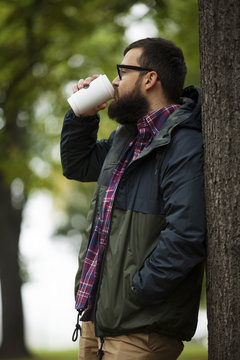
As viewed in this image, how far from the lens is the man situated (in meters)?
2.59

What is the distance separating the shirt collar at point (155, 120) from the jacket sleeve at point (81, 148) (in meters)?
0.45

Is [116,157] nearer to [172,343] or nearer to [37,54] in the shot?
[172,343]

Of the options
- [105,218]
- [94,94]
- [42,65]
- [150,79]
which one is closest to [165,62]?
[150,79]

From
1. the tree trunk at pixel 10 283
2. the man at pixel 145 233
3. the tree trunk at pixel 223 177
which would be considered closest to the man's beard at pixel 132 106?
the man at pixel 145 233

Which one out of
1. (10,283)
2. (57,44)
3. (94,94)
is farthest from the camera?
(10,283)

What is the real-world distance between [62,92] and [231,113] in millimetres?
8307

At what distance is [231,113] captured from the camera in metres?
2.66

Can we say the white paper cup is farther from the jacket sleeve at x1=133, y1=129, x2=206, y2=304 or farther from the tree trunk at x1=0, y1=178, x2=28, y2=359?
the tree trunk at x1=0, y1=178, x2=28, y2=359

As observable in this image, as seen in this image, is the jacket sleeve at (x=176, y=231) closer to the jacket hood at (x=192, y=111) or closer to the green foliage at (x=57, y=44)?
the jacket hood at (x=192, y=111)

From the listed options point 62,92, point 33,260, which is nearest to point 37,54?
point 62,92

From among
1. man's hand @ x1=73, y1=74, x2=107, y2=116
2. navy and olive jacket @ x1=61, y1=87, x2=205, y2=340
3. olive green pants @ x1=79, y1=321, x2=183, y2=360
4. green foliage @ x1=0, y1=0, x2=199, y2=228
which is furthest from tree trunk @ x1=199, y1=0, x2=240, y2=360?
green foliage @ x1=0, y1=0, x2=199, y2=228

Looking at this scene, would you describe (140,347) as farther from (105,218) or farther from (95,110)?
(95,110)

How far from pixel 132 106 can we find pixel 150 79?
0.20 metres

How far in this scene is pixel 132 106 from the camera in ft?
9.95
